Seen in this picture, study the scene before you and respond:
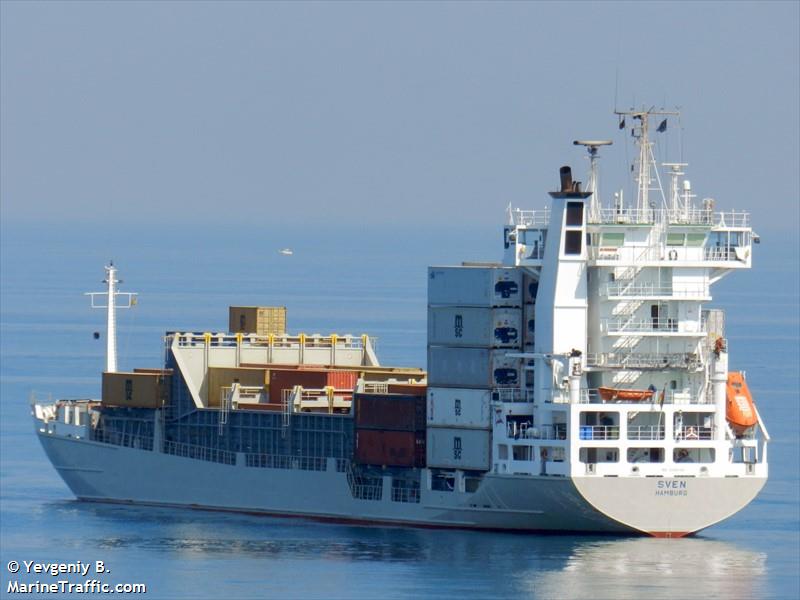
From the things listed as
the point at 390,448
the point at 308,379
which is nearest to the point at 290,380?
the point at 308,379

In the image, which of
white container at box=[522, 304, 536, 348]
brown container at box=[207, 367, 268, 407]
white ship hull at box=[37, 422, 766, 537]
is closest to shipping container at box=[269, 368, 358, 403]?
brown container at box=[207, 367, 268, 407]

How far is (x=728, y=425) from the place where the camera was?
76.6 m

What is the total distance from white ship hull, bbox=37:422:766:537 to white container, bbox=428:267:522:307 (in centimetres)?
502

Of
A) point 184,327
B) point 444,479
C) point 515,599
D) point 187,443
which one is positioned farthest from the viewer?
point 184,327

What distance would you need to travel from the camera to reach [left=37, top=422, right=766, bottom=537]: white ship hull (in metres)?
75.1

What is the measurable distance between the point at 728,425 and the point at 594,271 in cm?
573

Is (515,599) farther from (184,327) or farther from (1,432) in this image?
(184,327)

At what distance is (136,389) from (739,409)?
70.4 ft

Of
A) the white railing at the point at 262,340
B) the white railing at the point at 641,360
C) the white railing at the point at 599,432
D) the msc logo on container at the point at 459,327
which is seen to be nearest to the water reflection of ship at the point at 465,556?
the white railing at the point at 599,432

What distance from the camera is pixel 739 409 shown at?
7688 cm

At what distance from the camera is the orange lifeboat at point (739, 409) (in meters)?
76.8

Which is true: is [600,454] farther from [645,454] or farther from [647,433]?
[647,433]

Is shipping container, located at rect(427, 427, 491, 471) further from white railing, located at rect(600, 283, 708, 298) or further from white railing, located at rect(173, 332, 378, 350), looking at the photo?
white railing, located at rect(173, 332, 378, 350)

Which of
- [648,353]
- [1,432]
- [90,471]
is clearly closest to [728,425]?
[648,353]
